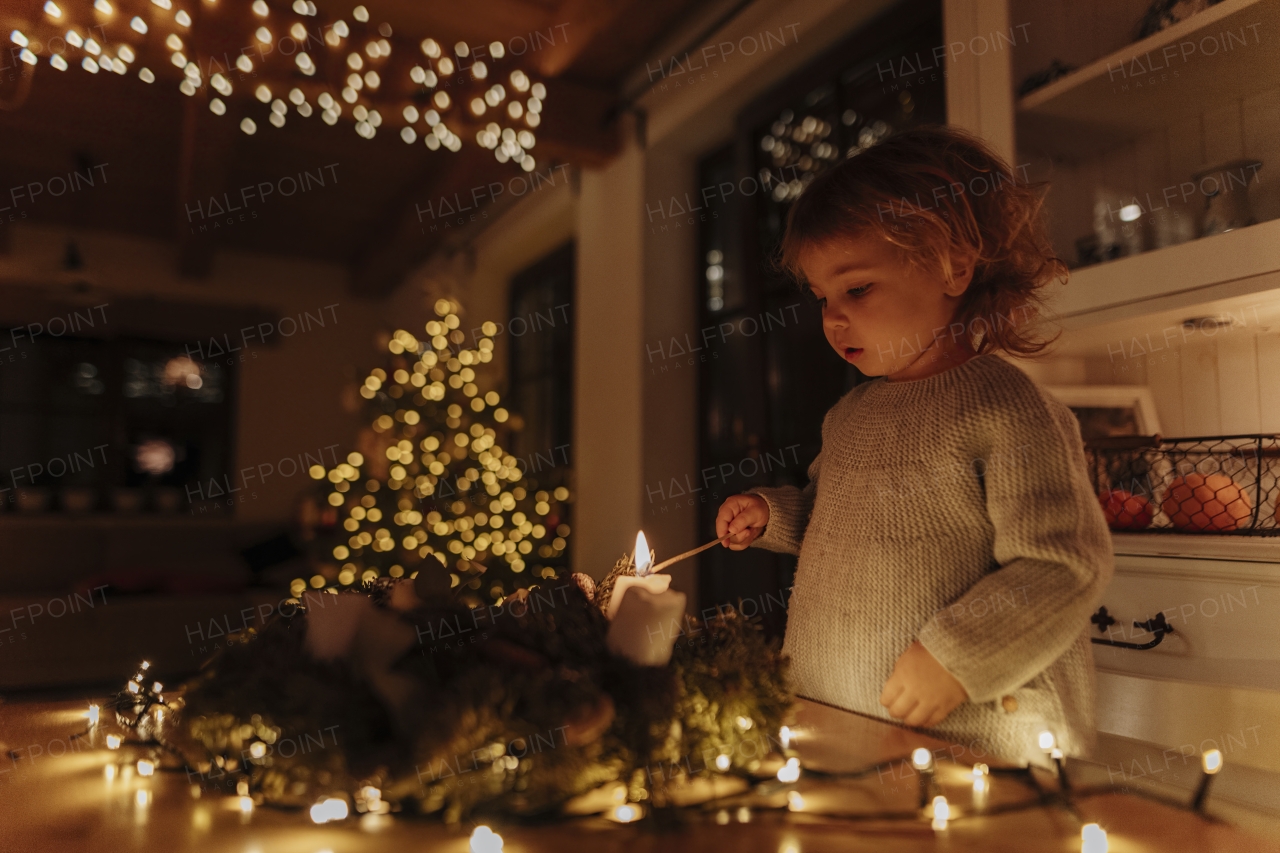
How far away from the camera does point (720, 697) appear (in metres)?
0.54

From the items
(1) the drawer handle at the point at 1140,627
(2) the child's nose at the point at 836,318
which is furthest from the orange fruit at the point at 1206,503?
(2) the child's nose at the point at 836,318

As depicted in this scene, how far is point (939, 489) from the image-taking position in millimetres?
880

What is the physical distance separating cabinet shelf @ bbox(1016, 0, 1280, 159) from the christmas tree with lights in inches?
109

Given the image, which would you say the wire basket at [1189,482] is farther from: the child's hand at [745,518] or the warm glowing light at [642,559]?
the warm glowing light at [642,559]

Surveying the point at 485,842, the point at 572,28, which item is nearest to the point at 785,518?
the point at 485,842

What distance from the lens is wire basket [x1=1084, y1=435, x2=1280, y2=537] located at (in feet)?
4.17

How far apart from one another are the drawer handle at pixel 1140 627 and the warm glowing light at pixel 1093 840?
1.01 meters

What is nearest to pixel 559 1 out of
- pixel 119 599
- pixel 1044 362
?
pixel 1044 362

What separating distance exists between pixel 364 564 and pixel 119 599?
171cm

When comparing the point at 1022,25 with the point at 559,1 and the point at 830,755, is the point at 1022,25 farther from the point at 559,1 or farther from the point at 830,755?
the point at 559,1

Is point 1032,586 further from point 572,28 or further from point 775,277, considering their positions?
point 572,28

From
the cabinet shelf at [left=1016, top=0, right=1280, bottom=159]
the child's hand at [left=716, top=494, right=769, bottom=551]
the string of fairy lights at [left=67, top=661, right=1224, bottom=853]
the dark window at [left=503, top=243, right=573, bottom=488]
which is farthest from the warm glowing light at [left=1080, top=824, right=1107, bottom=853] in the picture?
the dark window at [left=503, top=243, right=573, bottom=488]

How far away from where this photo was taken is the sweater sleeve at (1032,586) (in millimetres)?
715

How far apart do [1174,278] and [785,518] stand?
0.82m
